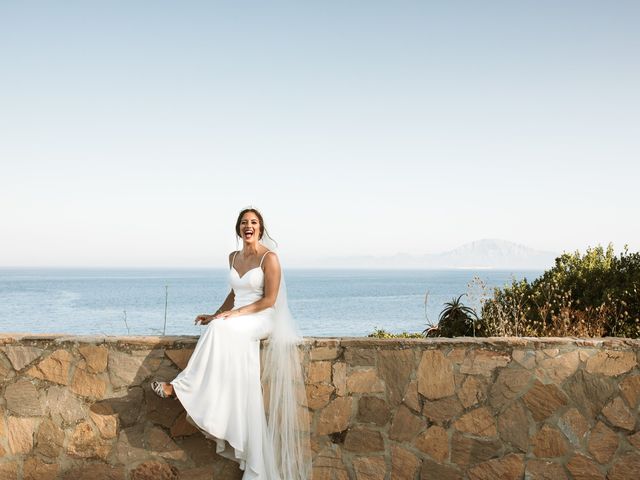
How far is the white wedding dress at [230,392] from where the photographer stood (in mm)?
4348

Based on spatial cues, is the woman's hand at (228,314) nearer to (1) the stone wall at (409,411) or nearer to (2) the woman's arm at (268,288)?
(2) the woman's arm at (268,288)

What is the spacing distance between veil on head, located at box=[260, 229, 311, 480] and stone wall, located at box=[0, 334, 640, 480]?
0.27 ft

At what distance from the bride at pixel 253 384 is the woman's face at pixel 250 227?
147 mm

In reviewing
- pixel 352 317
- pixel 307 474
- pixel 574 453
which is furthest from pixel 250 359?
pixel 352 317

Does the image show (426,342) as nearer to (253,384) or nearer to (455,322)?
(253,384)

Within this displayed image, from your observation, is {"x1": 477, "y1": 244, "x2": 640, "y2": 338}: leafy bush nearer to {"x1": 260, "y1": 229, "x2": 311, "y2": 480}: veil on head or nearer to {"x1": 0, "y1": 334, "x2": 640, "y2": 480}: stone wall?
{"x1": 0, "y1": 334, "x2": 640, "y2": 480}: stone wall

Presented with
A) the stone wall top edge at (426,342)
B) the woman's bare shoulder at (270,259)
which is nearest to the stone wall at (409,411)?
the stone wall top edge at (426,342)

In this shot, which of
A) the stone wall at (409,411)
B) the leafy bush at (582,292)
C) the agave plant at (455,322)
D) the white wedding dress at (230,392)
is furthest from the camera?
the agave plant at (455,322)

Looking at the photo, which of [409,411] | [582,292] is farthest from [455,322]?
[409,411]

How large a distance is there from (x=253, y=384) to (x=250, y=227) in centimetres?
113

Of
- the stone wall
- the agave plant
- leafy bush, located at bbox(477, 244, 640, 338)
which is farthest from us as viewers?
the agave plant

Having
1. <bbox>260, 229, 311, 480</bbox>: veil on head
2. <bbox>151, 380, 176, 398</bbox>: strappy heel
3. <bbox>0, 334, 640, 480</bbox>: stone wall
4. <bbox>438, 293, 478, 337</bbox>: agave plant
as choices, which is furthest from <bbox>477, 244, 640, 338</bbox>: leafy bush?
<bbox>151, 380, 176, 398</bbox>: strappy heel

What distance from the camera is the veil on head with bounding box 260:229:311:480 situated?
4504mm

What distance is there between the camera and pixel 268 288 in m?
4.64
